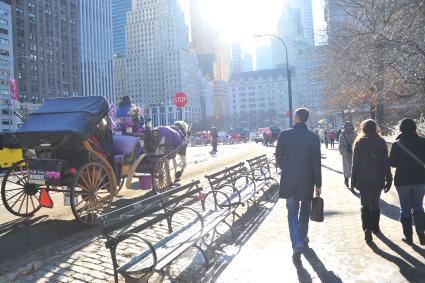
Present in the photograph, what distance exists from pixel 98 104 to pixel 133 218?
4.38 m

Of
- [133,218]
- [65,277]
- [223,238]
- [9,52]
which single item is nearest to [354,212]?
[223,238]

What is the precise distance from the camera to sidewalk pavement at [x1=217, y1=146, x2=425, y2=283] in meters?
5.25

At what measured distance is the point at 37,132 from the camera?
8305 millimetres

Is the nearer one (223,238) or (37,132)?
(223,238)

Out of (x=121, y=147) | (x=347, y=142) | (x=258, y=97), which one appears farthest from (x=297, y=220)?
(x=258, y=97)

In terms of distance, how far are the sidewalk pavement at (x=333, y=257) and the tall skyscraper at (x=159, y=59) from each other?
154m

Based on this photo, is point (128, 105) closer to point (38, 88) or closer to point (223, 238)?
point (223, 238)

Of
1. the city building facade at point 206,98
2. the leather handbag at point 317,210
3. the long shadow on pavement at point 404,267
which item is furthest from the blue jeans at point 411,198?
the city building facade at point 206,98

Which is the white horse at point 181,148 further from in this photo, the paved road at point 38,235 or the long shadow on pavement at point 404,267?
the long shadow on pavement at point 404,267

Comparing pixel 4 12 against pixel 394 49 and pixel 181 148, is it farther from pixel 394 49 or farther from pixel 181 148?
pixel 394 49

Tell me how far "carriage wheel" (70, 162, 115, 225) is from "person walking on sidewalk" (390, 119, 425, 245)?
537 centimetres

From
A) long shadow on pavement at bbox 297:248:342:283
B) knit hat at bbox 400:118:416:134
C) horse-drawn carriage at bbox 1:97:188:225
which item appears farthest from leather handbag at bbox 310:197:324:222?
horse-drawn carriage at bbox 1:97:188:225

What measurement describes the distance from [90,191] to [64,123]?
141 cm

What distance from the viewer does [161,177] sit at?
12227 mm
